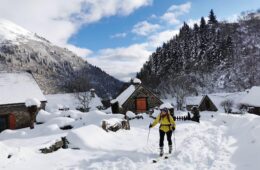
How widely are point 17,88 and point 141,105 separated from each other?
62.8 ft

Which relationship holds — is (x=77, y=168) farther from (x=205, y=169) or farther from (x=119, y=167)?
(x=205, y=169)

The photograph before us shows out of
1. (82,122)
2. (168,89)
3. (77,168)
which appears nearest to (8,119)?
(82,122)

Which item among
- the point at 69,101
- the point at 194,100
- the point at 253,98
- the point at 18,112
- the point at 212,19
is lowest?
the point at 18,112

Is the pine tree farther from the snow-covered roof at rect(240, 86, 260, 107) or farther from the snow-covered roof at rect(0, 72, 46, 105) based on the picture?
the snow-covered roof at rect(0, 72, 46, 105)

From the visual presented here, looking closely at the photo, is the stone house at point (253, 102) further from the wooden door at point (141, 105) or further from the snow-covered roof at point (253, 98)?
the wooden door at point (141, 105)

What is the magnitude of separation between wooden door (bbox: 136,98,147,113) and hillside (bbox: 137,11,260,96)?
40.2m

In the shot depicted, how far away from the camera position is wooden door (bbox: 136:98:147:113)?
156 feet

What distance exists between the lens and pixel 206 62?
115938mm

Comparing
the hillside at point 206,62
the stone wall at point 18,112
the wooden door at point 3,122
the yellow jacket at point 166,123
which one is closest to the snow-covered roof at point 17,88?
the stone wall at point 18,112

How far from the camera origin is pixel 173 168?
9.21m

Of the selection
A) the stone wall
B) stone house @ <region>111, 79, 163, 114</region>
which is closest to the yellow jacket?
the stone wall

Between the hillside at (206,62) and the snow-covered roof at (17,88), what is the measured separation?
52823 mm

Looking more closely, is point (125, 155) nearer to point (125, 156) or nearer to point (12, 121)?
point (125, 156)

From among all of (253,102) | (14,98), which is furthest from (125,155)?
(253,102)
